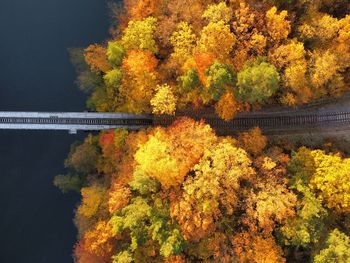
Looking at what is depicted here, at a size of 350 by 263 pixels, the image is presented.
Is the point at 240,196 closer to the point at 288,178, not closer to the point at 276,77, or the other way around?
the point at 288,178

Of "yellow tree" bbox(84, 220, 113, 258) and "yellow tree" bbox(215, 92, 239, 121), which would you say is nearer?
"yellow tree" bbox(84, 220, 113, 258)

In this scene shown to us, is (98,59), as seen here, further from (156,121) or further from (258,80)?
(258,80)

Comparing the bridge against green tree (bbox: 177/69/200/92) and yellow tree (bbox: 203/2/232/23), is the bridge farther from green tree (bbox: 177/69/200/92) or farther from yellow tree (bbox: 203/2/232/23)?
yellow tree (bbox: 203/2/232/23)

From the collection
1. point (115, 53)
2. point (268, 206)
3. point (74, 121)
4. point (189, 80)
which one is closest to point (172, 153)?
point (189, 80)

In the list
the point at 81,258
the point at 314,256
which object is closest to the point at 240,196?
the point at 314,256

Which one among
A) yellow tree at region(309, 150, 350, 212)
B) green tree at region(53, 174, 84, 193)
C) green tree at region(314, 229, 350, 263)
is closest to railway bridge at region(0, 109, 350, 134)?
green tree at region(53, 174, 84, 193)
